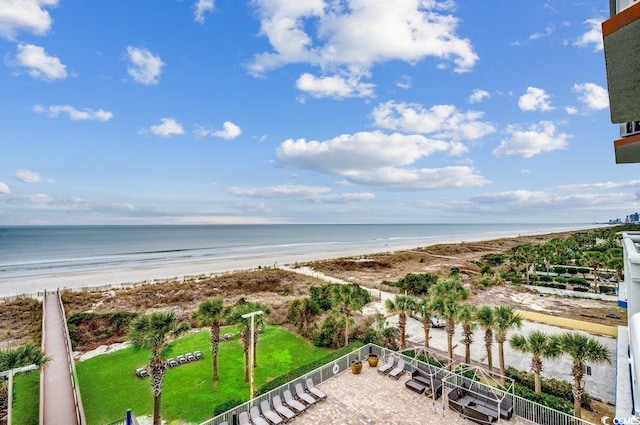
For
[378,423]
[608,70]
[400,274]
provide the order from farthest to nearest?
[400,274] < [378,423] < [608,70]

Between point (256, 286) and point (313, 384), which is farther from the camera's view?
point (256, 286)

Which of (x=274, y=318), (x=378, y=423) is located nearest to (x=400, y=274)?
(x=274, y=318)

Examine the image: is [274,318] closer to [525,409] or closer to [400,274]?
[525,409]

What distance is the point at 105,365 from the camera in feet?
66.7

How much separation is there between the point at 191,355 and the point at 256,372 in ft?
15.4

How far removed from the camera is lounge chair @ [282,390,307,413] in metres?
13.5

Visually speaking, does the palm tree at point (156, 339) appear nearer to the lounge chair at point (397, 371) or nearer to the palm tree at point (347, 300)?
the lounge chair at point (397, 371)

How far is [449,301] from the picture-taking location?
1884 centimetres

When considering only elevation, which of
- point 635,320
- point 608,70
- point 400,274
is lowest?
point 400,274

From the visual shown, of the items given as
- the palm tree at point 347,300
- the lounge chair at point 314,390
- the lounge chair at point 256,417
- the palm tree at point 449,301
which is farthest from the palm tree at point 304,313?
the lounge chair at point 256,417

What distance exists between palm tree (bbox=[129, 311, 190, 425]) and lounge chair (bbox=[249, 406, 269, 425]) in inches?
144

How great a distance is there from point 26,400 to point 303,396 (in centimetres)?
1424

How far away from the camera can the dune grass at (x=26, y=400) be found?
1476 centimetres

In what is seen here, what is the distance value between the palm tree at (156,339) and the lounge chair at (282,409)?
15.1ft
